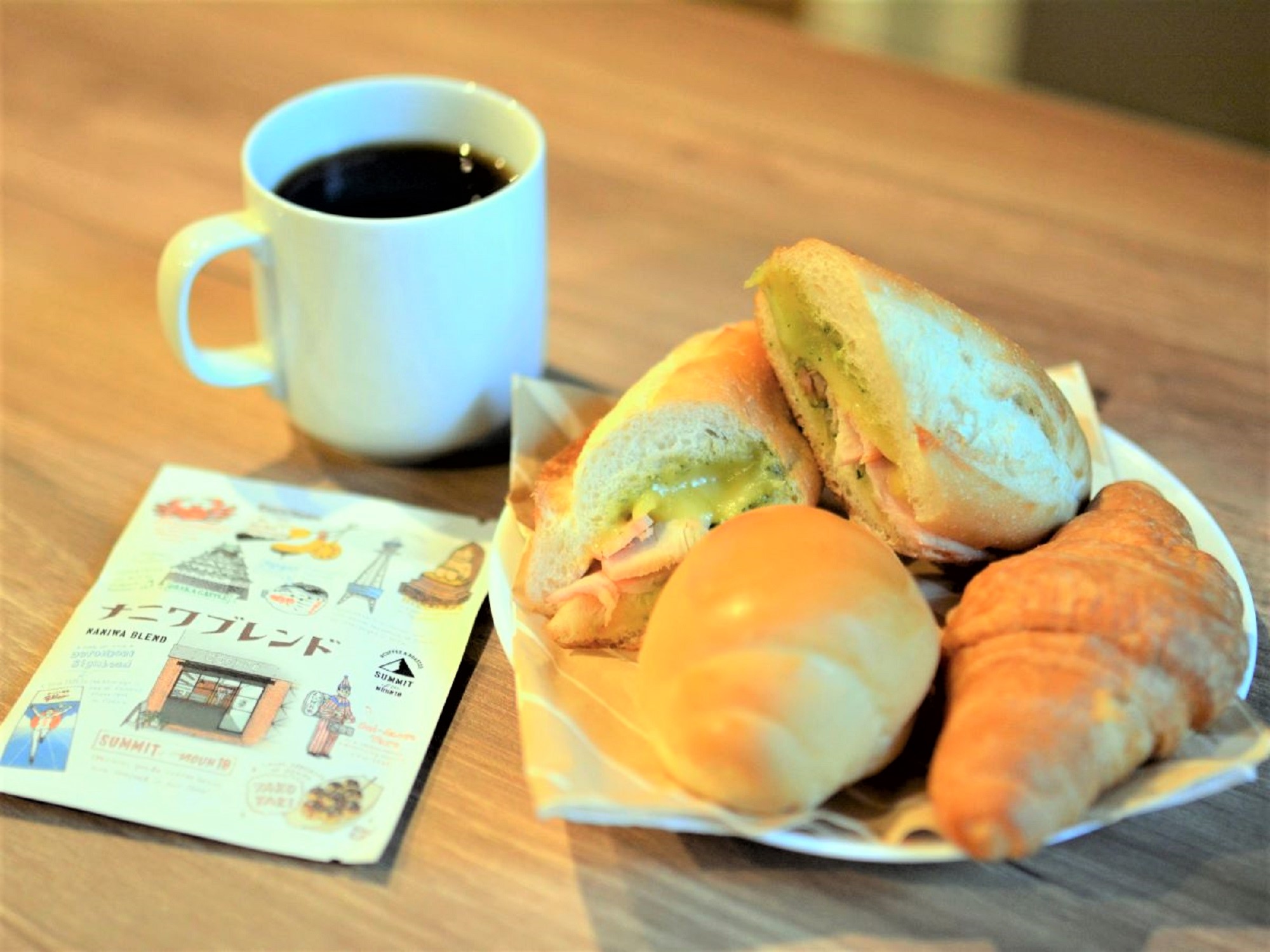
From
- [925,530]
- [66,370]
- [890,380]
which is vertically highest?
[890,380]

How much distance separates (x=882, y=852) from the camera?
2.11 ft

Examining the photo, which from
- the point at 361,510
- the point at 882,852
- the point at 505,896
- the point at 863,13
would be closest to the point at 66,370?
the point at 361,510

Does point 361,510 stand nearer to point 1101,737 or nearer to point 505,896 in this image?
point 505,896

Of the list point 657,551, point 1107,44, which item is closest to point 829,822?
point 657,551

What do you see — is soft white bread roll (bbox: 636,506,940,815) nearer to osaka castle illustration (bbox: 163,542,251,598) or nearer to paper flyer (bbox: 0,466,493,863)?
paper flyer (bbox: 0,466,493,863)

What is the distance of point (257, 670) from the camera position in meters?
0.81

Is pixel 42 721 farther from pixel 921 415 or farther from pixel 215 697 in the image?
pixel 921 415

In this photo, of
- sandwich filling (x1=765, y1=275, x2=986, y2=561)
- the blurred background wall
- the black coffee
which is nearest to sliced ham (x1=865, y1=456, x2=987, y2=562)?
sandwich filling (x1=765, y1=275, x2=986, y2=561)

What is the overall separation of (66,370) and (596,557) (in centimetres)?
64

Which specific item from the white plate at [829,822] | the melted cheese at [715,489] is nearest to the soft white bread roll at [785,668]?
the white plate at [829,822]

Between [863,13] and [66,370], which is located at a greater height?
[863,13]

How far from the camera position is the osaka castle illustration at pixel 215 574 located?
0.89 m

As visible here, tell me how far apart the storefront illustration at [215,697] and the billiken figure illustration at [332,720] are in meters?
0.03

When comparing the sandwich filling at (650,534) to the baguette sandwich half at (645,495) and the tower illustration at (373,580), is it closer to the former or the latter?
the baguette sandwich half at (645,495)
